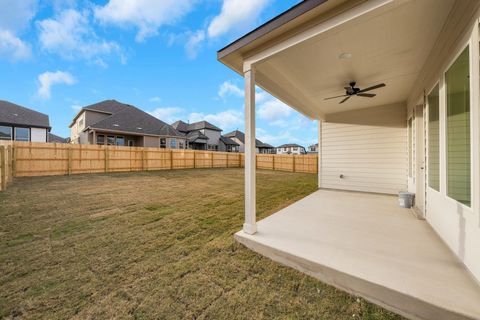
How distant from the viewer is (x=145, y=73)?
1486 cm

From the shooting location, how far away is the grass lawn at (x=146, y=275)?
148 cm

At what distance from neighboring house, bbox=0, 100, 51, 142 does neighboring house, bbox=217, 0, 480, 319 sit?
17.3 metres

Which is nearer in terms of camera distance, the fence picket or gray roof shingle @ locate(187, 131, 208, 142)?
the fence picket

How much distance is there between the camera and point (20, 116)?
Answer: 13.0 metres

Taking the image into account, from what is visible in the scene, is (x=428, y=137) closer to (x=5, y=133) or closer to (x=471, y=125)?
(x=471, y=125)

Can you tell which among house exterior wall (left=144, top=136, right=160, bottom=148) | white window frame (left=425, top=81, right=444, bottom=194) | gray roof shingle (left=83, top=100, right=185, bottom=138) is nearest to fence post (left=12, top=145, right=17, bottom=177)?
gray roof shingle (left=83, top=100, right=185, bottom=138)

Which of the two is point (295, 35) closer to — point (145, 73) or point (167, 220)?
point (167, 220)

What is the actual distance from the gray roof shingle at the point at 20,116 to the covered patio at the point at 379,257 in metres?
18.0

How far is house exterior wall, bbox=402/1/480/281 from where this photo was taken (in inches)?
64.0

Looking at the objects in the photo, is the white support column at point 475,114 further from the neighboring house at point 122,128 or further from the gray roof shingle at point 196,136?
the gray roof shingle at point 196,136

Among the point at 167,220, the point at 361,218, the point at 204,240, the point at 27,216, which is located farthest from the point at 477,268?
the point at 27,216

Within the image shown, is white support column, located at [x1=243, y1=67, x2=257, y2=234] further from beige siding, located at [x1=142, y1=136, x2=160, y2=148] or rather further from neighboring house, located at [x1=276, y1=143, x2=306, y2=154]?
neighboring house, located at [x1=276, y1=143, x2=306, y2=154]

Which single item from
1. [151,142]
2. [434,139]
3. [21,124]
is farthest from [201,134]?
[434,139]

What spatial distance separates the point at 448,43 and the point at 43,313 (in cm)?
471
